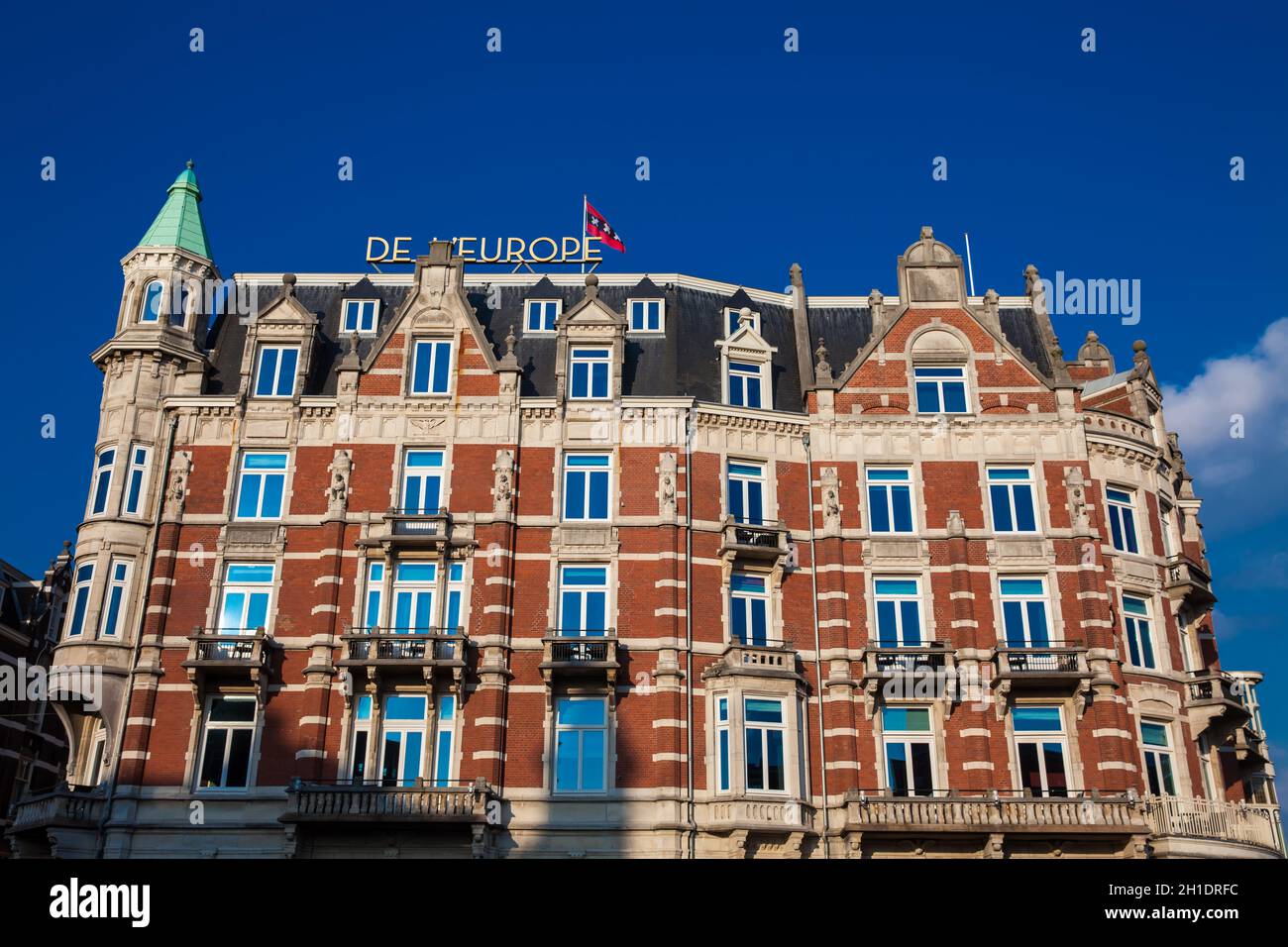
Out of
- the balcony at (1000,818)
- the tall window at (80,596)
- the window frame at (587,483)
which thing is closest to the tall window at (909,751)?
the balcony at (1000,818)

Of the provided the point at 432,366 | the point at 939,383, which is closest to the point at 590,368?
the point at 432,366

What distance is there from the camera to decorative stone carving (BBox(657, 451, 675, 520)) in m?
36.7

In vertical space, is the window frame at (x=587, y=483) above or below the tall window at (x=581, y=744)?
above

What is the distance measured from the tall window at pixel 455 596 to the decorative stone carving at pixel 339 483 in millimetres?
4100

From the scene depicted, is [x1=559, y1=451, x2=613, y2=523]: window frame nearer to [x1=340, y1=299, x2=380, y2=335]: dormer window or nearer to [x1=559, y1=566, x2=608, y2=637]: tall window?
[x1=559, y1=566, x2=608, y2=637]: tall window

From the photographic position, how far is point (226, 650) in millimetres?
34750

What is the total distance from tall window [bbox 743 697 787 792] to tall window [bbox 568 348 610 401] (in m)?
11.8

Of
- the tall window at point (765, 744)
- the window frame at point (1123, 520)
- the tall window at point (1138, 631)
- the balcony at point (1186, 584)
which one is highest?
the window frame at point (1123, 520)

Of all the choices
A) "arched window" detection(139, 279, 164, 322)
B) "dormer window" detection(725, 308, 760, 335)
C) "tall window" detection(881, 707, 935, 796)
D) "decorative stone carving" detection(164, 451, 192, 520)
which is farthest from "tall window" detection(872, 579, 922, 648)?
"arched window" detection(139, 279, 164, 322)

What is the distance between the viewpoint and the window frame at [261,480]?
37312 mm

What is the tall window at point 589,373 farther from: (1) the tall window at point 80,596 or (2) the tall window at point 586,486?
(1) the tall window at point 80,596
